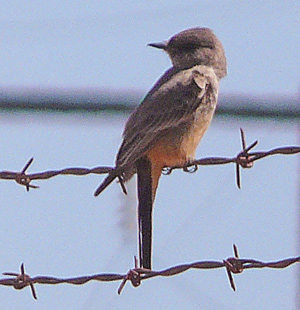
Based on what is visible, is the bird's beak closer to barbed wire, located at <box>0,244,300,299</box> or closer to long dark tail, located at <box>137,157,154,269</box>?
long dark tail, located at <box>137,157,154,269</box>

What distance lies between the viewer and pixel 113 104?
5.84 m

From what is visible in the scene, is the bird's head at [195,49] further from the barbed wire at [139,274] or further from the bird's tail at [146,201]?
the barbed wire at [139,274]

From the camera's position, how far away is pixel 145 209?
5434 mm

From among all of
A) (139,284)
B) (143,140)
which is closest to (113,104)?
(143,140)

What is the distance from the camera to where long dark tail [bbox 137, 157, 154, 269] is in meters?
5.21

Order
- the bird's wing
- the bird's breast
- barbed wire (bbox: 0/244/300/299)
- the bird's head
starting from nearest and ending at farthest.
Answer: barbed wire (bbox: 0/244/300/299)
the bird's wing
the bird's breast
the bird's head

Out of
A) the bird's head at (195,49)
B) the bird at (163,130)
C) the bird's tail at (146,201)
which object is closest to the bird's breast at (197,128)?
the bird at (163,130)

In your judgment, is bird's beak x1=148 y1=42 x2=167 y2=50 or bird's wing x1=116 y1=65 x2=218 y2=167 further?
bird's beak x1=148 y1=42 x2=167 y2=50

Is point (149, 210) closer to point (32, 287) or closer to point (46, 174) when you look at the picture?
point (46, 174)

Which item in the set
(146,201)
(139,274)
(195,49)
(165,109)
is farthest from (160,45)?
(139,274)

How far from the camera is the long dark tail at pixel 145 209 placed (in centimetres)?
521

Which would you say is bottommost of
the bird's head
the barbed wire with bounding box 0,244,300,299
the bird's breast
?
the barbed wire with bounding box 0,244,300,299

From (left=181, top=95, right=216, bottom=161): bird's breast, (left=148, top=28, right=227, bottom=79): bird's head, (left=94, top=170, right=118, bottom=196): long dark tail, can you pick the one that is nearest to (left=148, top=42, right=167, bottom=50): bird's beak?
(left=148, top=28, right=227, bottom=79): bird's head

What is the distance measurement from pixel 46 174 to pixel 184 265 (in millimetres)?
940
